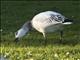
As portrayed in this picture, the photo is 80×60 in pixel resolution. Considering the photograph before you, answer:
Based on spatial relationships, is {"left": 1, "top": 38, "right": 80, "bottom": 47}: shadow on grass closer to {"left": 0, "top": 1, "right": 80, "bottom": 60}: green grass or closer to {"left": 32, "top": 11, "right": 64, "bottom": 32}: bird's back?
{"left": 0, "top": 1, "right": 80, "bottom": 60}: green grass

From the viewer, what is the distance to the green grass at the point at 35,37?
8312 mm

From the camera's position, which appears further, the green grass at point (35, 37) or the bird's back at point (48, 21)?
the bird's back at point (48, 21)

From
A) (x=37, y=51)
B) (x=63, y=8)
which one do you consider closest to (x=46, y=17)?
(x=37, y=51)

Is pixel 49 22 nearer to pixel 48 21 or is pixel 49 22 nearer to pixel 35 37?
pixel 48 21

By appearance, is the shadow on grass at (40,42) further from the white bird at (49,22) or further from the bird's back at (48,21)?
the bird's back at (48,21)

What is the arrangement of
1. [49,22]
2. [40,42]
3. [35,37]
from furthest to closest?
[35,37], [40,42], [49,22]

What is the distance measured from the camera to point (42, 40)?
431 inches

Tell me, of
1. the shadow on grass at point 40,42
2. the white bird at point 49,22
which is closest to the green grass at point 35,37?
the shadow on grass at point 40,42

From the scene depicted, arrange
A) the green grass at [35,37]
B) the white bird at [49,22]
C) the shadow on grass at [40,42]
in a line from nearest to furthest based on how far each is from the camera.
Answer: the green grass at [35,37], the white bird at [49,22], the shadow on grass at [40,42]

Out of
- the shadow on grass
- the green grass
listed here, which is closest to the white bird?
the shadow on grass

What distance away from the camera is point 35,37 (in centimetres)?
1160

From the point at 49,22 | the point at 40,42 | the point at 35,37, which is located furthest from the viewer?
the point at 35,37

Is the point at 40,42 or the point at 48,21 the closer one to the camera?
the point at 48,21

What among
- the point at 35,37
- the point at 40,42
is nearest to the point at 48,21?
the point at 40,42
